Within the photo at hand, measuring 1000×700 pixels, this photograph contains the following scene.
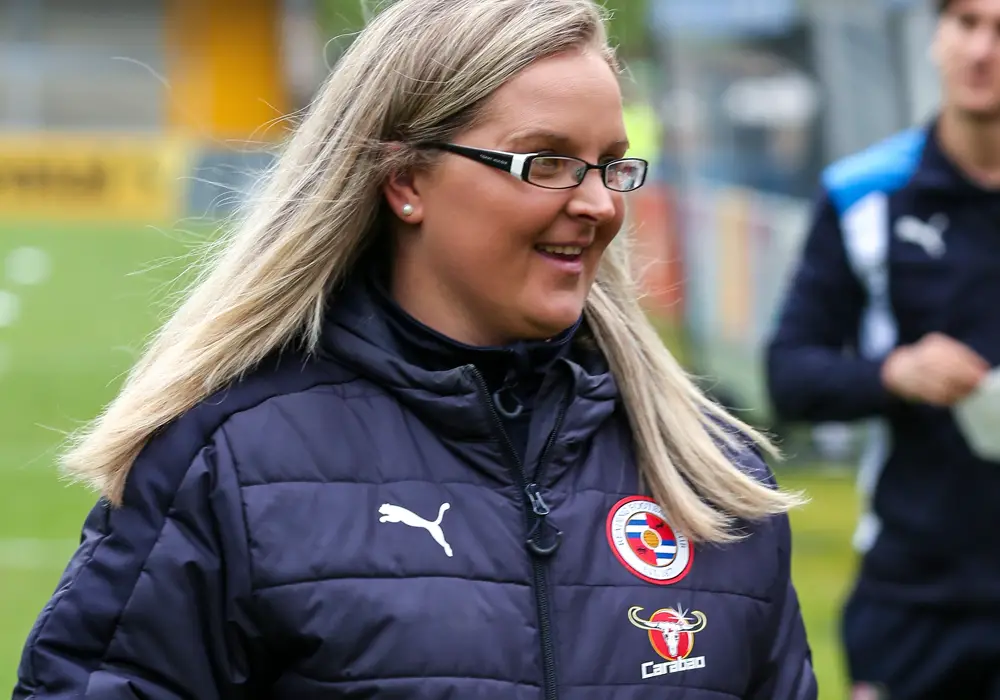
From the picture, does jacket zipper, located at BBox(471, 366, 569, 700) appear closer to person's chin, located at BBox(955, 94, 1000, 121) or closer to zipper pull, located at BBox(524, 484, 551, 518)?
zipper pull, located at BBox(524, 484, 551, 518)

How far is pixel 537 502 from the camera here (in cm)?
226

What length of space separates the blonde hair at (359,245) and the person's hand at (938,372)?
1.38 metres

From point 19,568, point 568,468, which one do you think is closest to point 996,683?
point 568,468

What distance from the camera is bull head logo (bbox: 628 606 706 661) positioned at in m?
2.25

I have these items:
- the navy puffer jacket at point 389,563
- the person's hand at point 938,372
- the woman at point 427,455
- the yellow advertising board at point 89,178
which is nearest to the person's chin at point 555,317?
the woman at point 427,455

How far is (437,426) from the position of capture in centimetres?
229

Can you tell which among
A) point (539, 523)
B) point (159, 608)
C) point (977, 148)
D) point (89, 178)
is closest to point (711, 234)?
point (977, 148)

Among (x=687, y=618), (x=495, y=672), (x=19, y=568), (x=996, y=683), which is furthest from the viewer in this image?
(x=19, y=568)

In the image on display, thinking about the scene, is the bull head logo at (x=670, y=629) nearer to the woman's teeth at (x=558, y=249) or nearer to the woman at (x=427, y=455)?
the woman at (x=427, y=455)

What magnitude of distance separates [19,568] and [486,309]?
755 cm

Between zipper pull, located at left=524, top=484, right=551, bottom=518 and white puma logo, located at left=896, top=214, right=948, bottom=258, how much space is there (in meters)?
1.91

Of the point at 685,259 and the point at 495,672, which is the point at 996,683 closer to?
the point at 495,672

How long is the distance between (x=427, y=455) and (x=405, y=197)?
356 mm

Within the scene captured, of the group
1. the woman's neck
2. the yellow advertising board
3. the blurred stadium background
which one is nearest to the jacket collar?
the blurred stadium background
